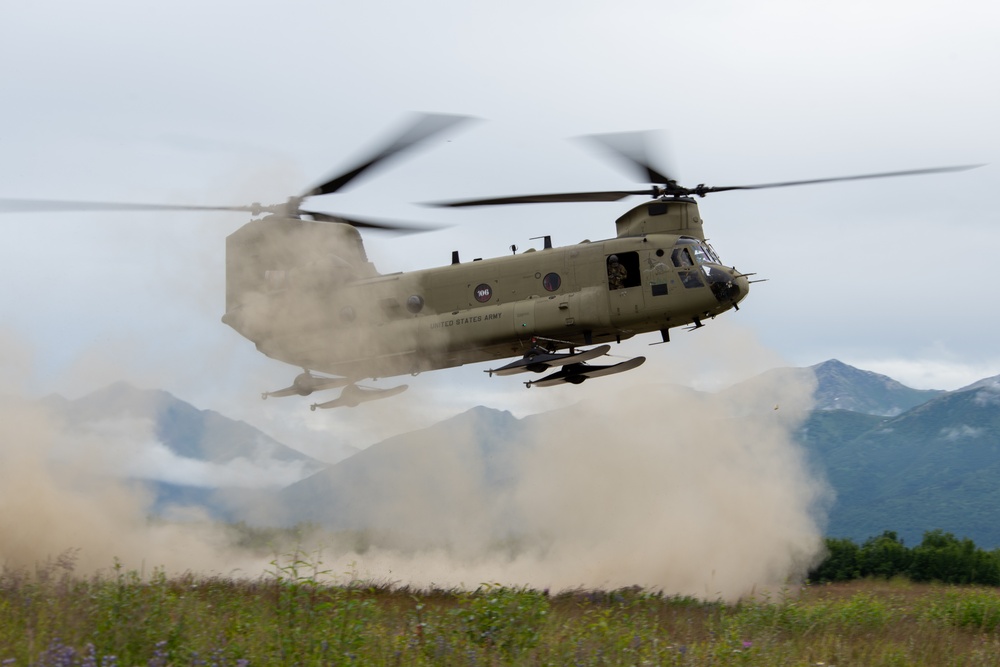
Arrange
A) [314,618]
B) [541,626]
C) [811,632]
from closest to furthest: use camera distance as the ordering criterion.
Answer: [314,618] < [541,626] < [811,632]

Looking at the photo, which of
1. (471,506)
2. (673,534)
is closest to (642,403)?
(673,534)

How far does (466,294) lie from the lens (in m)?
18.9

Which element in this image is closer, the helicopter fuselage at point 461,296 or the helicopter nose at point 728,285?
the helicopter nose at point 728,285

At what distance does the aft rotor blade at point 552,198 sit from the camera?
1745 centimetres

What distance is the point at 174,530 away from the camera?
21.0 m

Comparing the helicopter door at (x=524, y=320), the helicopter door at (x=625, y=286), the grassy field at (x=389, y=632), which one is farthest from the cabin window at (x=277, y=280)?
the grassy field at (x=389, y=632)

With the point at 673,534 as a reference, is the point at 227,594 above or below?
above

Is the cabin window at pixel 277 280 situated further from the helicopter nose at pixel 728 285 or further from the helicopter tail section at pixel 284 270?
the helicopter nose at pixel 728 285

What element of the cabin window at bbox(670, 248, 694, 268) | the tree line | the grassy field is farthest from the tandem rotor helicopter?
the tree line

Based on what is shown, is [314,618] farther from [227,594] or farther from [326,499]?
[326,499]

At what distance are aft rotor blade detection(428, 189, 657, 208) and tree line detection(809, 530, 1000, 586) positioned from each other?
2835 cm

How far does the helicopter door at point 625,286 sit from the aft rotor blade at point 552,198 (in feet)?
3.63

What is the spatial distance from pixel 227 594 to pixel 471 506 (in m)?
12.3

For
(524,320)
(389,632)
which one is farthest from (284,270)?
(389,632)
